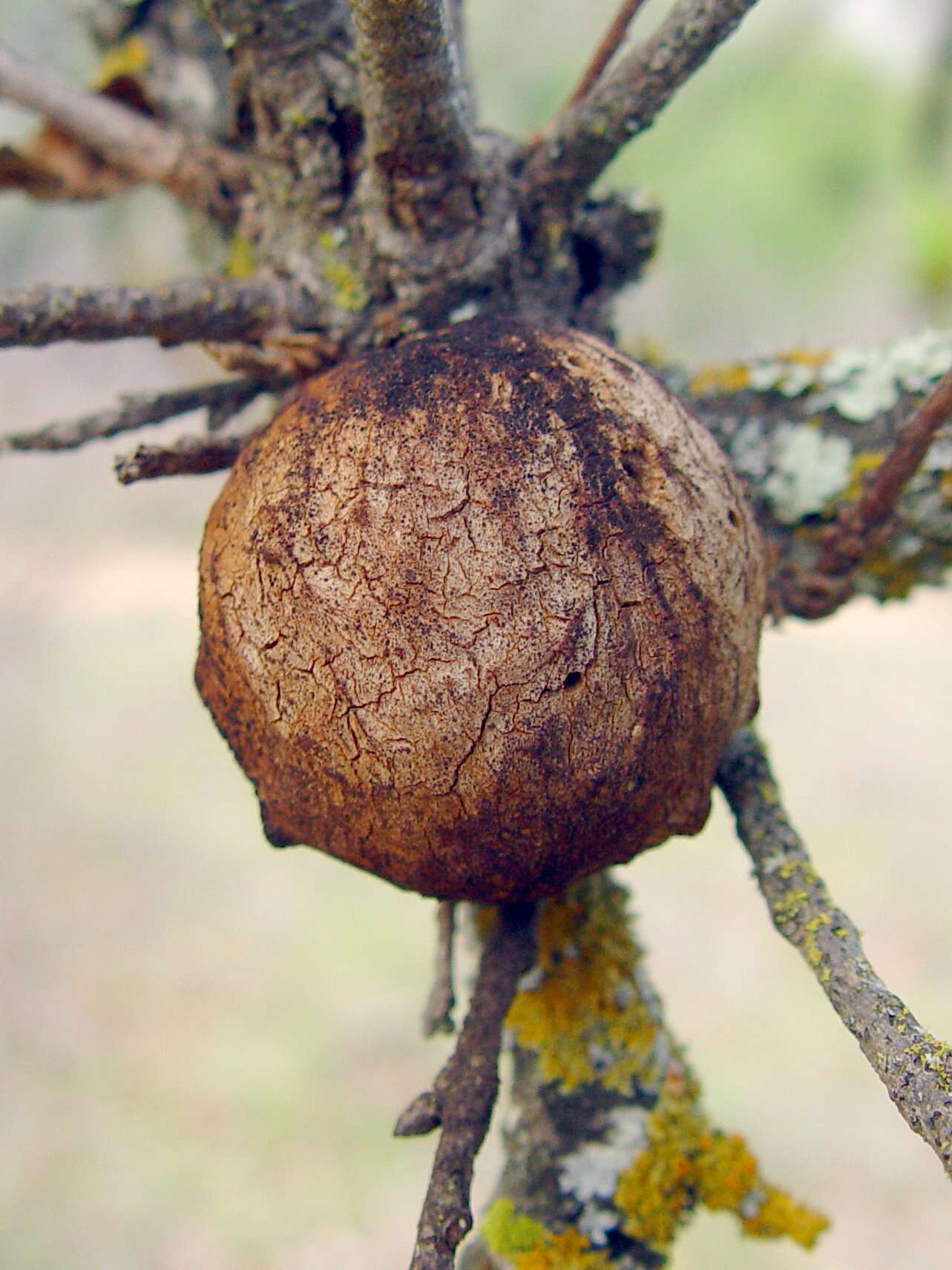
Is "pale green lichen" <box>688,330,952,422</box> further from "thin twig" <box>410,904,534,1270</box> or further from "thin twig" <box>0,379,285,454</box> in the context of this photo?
"thin twig" <box>410,904,534,1270</box>

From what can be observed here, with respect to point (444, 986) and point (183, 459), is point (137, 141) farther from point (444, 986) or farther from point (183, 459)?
point (444, 986)

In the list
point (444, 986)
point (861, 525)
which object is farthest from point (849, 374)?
point (444, 986)

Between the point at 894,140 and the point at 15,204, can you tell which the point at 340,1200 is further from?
the point at 894,140

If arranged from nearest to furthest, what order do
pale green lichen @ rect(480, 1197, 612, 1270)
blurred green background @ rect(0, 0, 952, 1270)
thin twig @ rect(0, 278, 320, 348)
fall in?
thin twig @ rect(0, 278, 320, 348) < pale green lichen @ rect(480, 1197, 612, 1270) < blurred green background @ rect(0, 0, 952, 1270)

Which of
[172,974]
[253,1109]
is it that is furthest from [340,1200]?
[172,974]

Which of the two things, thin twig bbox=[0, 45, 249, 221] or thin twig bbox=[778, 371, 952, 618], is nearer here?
thin twig bbox=[778, 371, 952, 618]

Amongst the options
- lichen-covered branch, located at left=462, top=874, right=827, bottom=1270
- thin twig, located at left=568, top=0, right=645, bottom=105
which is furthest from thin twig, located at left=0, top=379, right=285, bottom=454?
lichen-covered branch, located at left=462, top=874, right=827, bottom=1270
